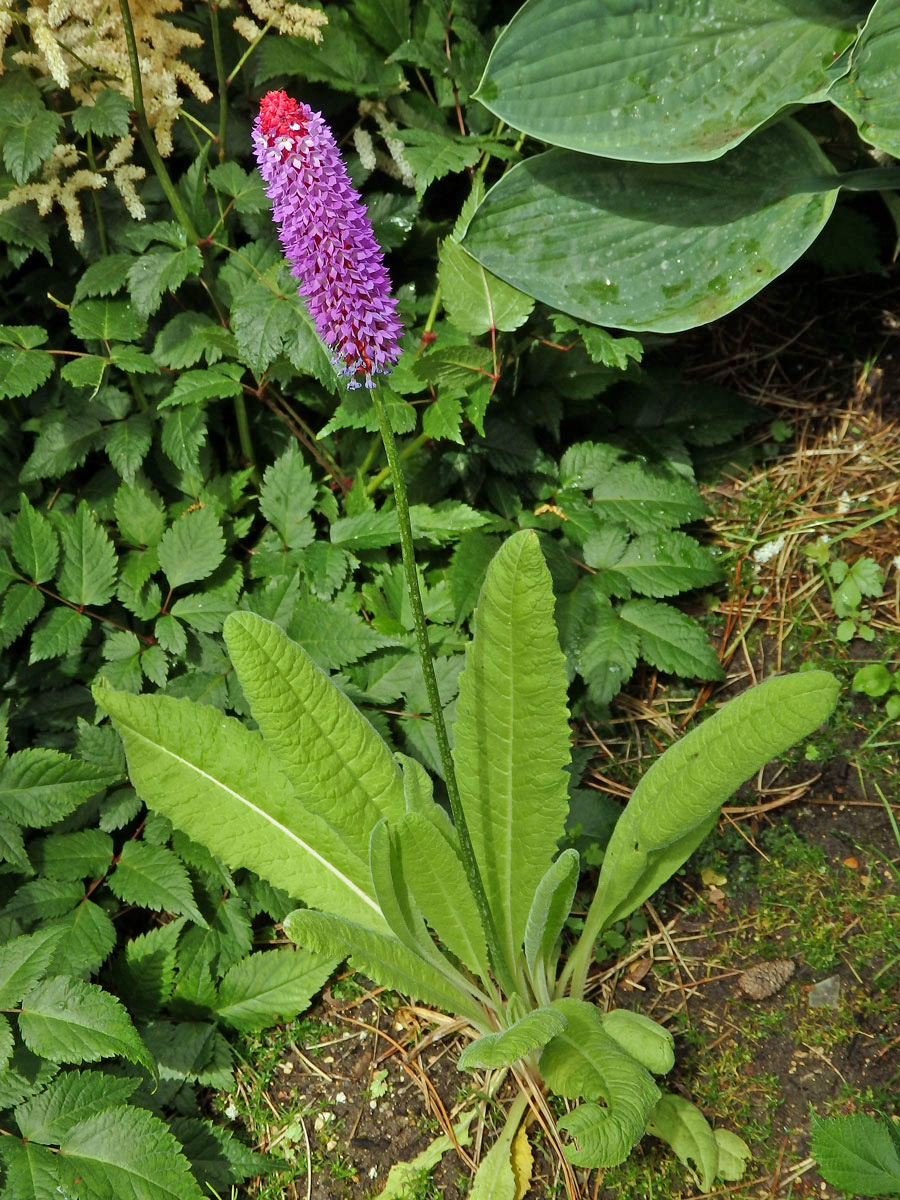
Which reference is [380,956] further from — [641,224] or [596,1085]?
[641,224]

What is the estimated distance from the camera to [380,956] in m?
1.54

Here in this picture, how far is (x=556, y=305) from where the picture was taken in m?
2.02

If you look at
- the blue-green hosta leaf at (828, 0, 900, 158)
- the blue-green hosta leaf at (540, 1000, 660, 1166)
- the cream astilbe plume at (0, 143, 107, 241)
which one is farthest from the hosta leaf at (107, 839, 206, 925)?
the blue-green hosta leaf at (828, 0, 900, 158)

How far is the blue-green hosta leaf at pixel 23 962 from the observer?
158cm

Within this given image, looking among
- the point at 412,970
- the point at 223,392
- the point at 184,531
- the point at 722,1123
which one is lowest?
the point at 722,1123

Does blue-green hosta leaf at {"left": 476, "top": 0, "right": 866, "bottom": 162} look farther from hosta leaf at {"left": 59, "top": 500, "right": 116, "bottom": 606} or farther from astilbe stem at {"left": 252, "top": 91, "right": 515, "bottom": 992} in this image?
hosta leaf at {"left": 59, "top": 500, "right": 116, "bottom": 606}

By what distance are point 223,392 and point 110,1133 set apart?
1393 mm

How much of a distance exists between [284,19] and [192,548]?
42.8 inches

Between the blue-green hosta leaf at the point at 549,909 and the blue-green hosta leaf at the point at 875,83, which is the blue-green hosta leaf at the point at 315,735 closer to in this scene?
the blue-green hosta leaf at the point at 549,909

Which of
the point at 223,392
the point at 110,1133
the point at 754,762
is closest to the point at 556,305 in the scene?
the point at 223,392

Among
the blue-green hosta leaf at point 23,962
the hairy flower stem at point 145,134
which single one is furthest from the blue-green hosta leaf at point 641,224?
the blue-green hosta leaf at point 23,962

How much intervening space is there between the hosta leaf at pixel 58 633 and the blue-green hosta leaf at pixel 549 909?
3.47ft

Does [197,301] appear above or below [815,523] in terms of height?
above

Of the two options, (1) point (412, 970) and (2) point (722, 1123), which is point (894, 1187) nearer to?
(2) point (722, 1123)
